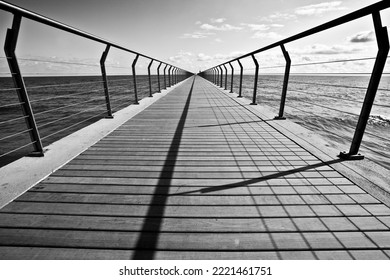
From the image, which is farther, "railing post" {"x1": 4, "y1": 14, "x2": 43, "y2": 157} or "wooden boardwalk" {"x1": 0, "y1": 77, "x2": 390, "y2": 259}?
"railing post" {"x1": 4, "y1": 14, "x2": 43, "y2": 157}

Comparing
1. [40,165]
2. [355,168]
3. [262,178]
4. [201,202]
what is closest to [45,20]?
[40,165]

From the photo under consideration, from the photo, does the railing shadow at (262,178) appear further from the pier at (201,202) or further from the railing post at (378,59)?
the railing post at (378,59)

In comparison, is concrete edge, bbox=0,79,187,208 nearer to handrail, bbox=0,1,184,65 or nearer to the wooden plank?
the wooden plank

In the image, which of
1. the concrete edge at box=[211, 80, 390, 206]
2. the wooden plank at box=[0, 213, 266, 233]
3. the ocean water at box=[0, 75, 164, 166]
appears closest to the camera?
the wooden plank at box=[0, 213, 266, 233]

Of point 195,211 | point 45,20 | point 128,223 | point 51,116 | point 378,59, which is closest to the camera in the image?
point 128,223

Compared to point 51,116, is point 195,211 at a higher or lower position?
higher

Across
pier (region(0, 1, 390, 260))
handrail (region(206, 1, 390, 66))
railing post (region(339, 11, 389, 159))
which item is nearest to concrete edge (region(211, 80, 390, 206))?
pier (region(0, 1, 390, 260))

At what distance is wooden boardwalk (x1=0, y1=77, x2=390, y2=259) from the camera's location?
1195 mm

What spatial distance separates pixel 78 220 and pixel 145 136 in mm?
1850

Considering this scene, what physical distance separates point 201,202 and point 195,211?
11cm

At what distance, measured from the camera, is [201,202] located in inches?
62.6

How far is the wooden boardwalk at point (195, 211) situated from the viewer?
120 cm

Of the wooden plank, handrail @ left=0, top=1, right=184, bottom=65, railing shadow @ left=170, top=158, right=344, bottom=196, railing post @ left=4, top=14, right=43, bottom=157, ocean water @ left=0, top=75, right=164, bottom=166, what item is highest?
handrail @ left=0, top=1, right=184, bottom=65

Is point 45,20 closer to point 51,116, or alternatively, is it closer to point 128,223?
point 128,223
